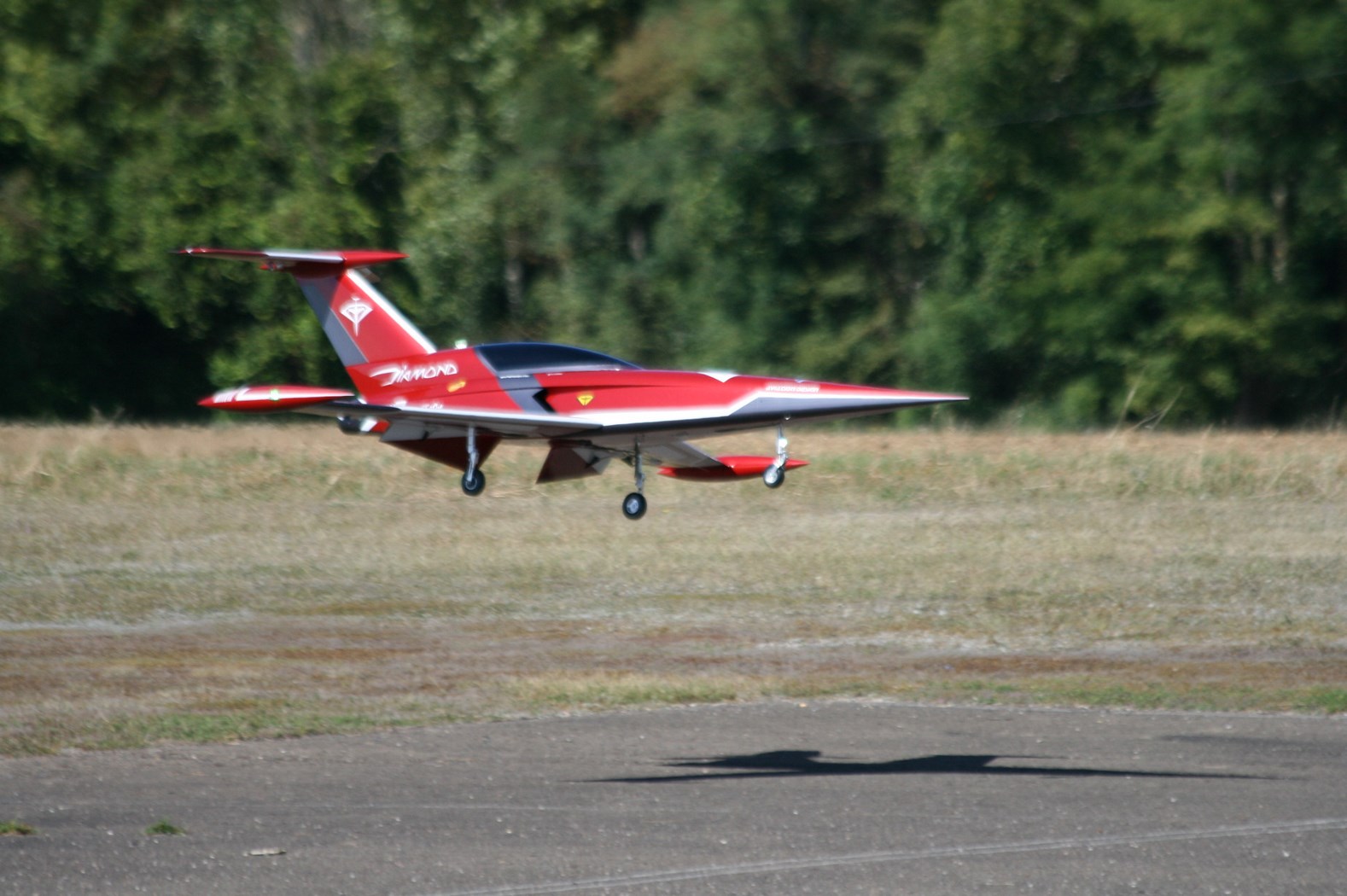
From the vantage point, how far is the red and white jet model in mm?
16422

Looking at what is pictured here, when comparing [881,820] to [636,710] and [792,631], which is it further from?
[792,631]

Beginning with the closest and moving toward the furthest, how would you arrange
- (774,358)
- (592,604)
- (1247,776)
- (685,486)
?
1. (1247,776)
2. (592,604)
3. (685,486)
4. (774,358)

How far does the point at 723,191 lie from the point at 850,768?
122 ft

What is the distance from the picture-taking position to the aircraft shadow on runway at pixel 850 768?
22.2 metres

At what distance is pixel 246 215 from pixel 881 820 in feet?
151

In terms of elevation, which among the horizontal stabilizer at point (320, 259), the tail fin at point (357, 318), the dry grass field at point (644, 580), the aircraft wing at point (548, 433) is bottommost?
the dry grass field at point (644, 580)

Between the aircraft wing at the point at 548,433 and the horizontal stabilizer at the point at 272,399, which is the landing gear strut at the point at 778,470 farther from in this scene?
the horizontal stabilizer at the point at 272,399

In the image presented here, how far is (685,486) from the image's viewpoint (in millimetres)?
46250

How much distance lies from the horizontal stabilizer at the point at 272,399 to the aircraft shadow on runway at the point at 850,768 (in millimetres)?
7960

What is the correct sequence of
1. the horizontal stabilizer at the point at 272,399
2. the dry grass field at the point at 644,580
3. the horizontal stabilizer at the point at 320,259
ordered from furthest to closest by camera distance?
the dry grass field at the point at 644,580
the horizontal stabilizer at the point at 320,259
the horizontal stabilizer at the point at 272,399

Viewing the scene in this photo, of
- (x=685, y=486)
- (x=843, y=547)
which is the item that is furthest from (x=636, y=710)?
(x=685, y=486)

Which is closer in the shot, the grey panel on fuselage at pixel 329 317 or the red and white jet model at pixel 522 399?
the red and white jet model at pixel 522 399

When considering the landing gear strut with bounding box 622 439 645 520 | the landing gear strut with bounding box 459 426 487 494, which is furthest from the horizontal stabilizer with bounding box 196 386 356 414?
the landing gear strut with bounding box 622 439 645 520

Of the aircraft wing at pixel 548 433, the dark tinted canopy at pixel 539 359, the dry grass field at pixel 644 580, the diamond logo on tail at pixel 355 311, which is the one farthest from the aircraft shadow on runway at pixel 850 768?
the diamond logo on tail at pixel 355 311
